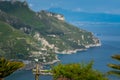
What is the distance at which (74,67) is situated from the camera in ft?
95.8

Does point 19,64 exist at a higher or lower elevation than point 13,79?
higher

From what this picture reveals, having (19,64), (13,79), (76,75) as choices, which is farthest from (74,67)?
(13,79)

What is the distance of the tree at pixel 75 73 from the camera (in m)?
28.8

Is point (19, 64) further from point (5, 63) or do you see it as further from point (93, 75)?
point (93, 75)

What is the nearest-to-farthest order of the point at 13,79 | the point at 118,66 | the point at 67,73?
the point at 118,66 → the point at 67,73 → the point at 13,79

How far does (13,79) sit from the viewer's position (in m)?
181

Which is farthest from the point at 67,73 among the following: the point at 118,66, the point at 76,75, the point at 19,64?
the point at 118,66

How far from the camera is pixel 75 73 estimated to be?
95.2ft

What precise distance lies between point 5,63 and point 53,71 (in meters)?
4.04

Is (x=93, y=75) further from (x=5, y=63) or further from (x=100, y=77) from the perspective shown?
(x=5, y=63)

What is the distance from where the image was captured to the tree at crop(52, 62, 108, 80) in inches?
1136

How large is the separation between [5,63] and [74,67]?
4847mm

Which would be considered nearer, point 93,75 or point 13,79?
point 93,75

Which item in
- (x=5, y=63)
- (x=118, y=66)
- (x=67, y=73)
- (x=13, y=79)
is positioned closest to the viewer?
(x=118, y=66)
